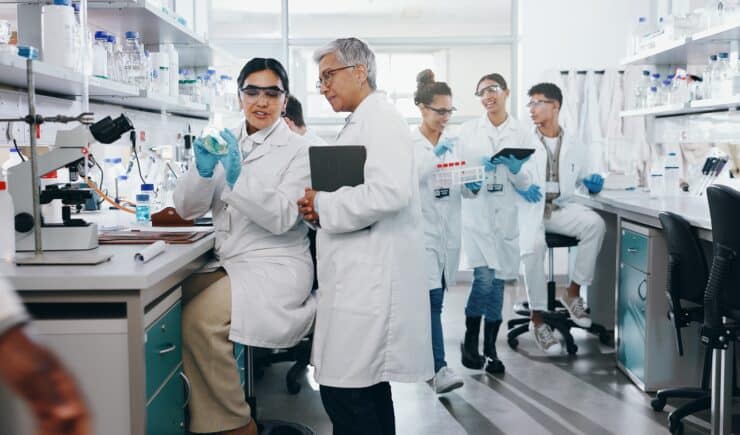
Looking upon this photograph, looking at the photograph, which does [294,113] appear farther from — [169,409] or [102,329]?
[102,329]

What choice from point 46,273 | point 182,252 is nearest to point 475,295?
point 182,252

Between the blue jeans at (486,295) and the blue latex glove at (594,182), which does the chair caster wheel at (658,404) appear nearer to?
the blue jeans at (486,295)

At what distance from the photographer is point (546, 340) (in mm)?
4180

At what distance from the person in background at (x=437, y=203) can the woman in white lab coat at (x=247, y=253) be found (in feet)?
3.15

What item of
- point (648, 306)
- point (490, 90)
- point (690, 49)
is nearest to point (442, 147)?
point (490, 90)

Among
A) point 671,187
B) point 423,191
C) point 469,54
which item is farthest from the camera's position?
point 469,54

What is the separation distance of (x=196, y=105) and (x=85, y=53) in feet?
5.09

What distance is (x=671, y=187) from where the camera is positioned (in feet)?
13.8

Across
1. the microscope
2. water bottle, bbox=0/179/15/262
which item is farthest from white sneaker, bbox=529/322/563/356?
water bottle, bbox=0/179/15/262

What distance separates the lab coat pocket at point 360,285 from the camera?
208 centimetres

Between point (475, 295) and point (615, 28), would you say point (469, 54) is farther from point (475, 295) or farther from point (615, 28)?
point (475, 295)

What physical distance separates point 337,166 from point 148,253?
575 mm

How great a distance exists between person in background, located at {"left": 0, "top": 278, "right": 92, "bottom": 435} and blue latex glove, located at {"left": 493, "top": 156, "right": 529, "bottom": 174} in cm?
337

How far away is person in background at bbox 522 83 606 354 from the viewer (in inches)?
168
